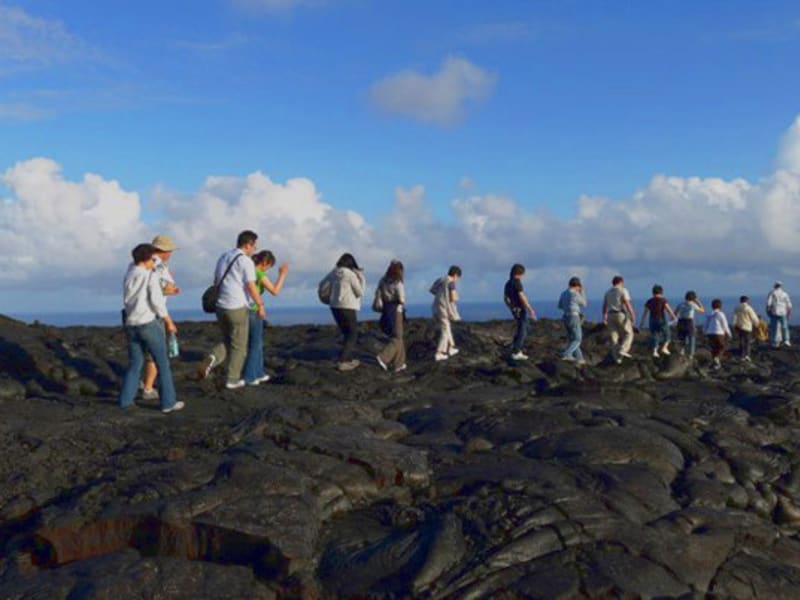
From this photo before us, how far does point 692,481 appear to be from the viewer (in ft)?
39.3

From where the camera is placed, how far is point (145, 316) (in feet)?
48.0

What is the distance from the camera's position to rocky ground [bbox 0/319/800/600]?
348 inches

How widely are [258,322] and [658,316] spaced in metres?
14.1

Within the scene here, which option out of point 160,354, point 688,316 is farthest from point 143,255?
point 688,316

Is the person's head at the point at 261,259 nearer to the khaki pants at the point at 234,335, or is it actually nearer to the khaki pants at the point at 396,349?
the khaki pants at the point at 234,335

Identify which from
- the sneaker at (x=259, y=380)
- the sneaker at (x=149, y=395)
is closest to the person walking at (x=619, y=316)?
the sneaker at (x=259, y=380)

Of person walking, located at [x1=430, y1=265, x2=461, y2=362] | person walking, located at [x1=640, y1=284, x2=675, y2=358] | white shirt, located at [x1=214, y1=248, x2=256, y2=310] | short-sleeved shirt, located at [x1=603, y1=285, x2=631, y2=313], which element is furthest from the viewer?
person walking, located at [x1=640, y1=284, x2=675, y2=358]

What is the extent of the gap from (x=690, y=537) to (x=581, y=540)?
50.0 inches

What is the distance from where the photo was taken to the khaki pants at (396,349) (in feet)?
69.1

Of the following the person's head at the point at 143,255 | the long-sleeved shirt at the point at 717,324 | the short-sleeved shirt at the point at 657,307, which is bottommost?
the long-sleeved shirt at the point at 717,324

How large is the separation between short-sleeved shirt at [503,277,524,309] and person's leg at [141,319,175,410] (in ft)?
34.9

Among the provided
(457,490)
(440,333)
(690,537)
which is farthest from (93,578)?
(440,333)

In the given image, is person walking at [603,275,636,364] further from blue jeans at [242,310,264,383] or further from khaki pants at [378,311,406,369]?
blue jeans at [242,310,264,383]

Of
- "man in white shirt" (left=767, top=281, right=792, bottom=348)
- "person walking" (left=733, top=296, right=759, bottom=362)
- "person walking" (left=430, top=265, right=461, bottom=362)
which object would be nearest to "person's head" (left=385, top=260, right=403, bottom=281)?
"person walking" (left=430, top=265, right=461, bottom=362)
